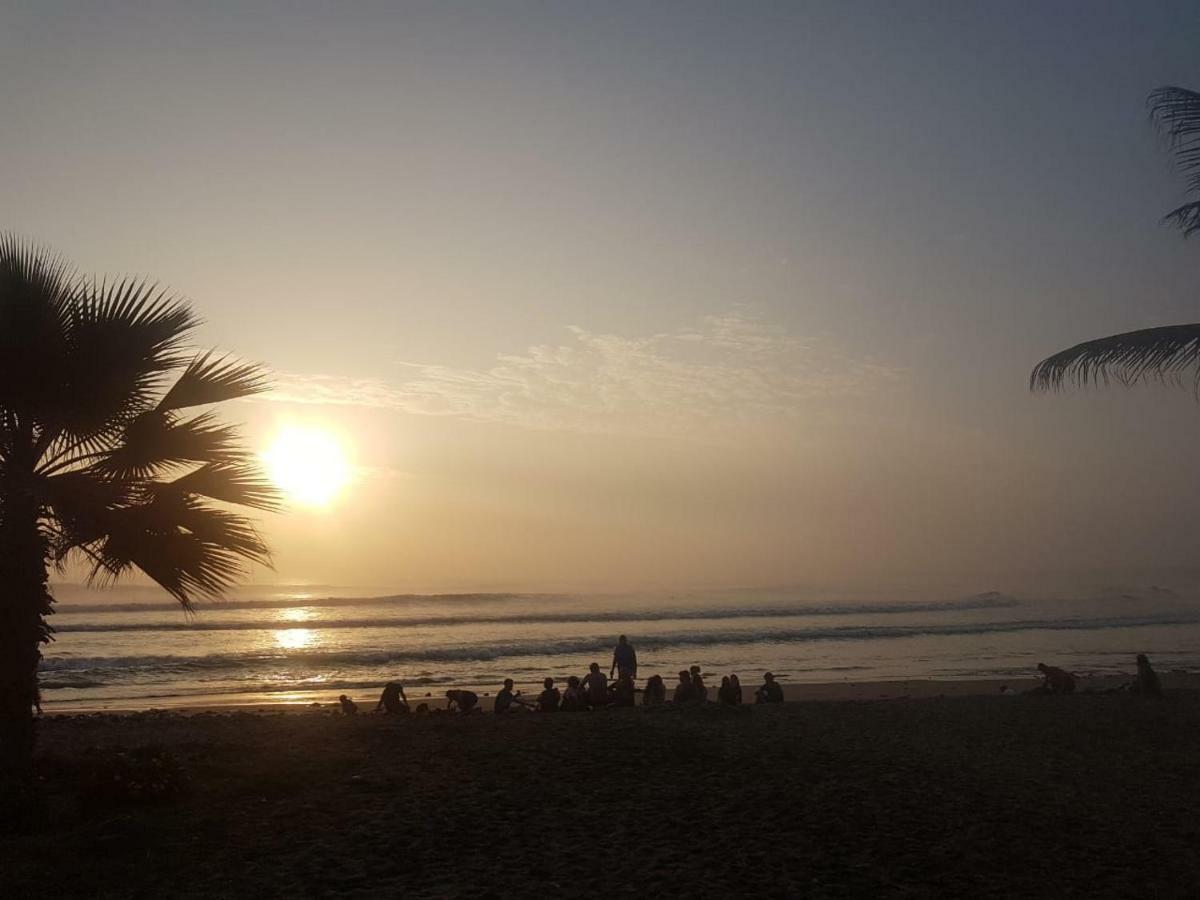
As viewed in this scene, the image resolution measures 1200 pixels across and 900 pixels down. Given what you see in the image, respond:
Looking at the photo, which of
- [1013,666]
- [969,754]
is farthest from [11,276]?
[1013,666]

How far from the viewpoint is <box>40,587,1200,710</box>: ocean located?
33.0 metres

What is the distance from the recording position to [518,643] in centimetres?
4884

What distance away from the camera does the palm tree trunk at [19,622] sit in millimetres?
9227

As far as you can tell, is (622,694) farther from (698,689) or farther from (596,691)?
(698,689)

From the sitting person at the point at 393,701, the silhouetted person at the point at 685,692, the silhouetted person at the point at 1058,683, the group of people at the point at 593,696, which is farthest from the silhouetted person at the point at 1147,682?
the sitting person at the point at 393,701

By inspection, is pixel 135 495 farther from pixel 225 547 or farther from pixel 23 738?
pixel 23 738

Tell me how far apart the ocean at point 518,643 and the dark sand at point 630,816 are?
52.1 feet

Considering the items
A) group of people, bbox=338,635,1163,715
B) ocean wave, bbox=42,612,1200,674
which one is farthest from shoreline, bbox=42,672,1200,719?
ocean wave, bbox=42,612,1200,674

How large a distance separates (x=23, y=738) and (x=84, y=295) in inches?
183

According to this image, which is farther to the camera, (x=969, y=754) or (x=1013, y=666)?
(x=1013, y=666)

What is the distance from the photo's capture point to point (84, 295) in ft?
32.0

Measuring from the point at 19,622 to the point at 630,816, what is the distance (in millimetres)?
6635

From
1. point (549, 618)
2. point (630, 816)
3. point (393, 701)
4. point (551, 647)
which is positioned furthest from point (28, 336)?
point (549, 618)

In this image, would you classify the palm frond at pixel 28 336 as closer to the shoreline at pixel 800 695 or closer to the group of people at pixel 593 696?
the group of people at pixel 593 696
